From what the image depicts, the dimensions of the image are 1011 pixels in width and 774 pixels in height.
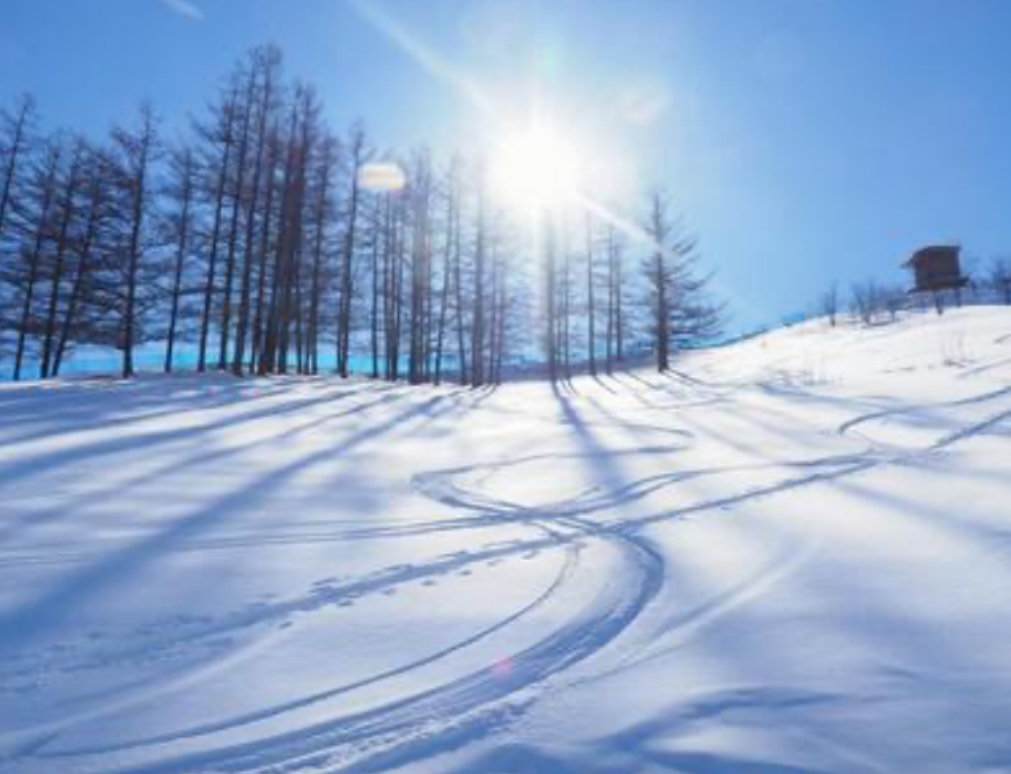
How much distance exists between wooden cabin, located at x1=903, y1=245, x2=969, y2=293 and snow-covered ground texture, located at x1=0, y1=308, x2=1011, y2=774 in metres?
38.6

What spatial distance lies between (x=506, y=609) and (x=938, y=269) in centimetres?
4524

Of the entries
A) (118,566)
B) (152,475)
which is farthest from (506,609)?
(152,475)

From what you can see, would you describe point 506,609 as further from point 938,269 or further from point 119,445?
point 938,269

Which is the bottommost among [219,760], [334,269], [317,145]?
[219,760]

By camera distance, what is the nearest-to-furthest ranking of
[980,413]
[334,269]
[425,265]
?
1. [980,413]
2. [334,269]
3. [425,265]

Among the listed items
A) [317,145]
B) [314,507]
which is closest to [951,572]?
[314,507]

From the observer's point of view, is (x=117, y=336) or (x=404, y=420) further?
(x=117, y=336)

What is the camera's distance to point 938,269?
39562mm

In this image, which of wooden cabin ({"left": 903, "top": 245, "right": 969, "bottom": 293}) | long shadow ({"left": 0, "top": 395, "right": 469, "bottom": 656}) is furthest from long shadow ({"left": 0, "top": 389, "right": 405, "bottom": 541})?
wooden cabin ({"left": 903, "top": 245, "right": 969, "bottom": 293})

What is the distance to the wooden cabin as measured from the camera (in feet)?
128

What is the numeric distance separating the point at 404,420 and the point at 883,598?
8.22 m

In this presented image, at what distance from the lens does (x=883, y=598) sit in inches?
117

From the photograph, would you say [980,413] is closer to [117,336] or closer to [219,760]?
[219,760]

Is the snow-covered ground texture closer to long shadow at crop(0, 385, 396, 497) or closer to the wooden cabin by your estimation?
long shadow at crop(0, 385, 396, 497)
